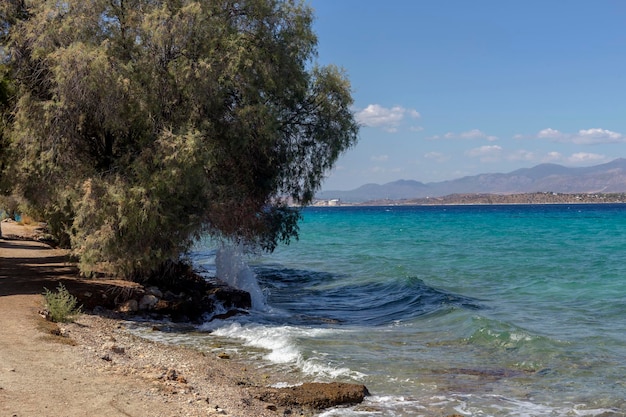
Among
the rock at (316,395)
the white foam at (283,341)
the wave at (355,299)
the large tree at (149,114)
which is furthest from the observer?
the wave at (355,299)

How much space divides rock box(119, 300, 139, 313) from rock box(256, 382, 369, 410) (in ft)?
26.6

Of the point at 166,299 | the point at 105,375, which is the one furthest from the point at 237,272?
the point at 105,375

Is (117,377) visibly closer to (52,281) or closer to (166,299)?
(166,299)

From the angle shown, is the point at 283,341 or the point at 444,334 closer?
the point at 283,341

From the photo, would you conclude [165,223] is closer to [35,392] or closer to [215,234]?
[215,234]

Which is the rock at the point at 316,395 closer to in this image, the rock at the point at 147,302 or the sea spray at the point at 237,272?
the rock at the point at 147,302

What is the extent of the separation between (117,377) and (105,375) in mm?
230

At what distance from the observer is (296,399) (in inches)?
416

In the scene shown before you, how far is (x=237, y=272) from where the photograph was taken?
968 inches

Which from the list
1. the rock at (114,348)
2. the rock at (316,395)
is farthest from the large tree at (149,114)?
the rock at (316,395)

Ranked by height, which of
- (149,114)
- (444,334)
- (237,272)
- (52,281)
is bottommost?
(444,334)

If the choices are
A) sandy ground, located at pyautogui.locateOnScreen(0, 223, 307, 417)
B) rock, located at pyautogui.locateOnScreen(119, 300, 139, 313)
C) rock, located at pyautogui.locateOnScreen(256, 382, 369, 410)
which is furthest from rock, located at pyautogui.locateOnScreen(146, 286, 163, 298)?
rock, located at pyautogui.locateOnScreen(256, 382, 369, 410)

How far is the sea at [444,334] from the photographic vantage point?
1149cm

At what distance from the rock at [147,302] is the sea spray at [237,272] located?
407 cm
